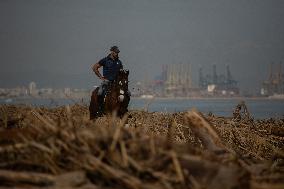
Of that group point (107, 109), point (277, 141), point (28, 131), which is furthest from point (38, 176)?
point (107, 109)

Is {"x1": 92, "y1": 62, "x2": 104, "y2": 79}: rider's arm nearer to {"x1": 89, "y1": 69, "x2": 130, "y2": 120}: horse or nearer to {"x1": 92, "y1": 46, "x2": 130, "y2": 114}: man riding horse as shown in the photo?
{"x1": 92, "y1": 46, "x2": 130, "y2": 114}: man riding horse

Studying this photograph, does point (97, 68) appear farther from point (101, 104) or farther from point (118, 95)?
point (118, 95)

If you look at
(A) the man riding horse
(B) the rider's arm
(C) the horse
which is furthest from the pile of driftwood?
(B) the rider's arm

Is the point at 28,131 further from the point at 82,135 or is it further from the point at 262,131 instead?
the point at 262,131

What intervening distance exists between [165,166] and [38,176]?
1076mm

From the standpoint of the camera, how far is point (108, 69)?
49.2 feet

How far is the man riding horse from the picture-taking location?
14719 millimetres

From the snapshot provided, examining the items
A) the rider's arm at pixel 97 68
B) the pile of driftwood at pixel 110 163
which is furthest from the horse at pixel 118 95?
the pile of driftwood at pixel 110 163

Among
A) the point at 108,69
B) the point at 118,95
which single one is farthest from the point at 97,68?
the point at 118,95

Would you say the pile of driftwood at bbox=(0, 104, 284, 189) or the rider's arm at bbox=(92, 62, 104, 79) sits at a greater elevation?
the rider's arm at bbox=(92, 62, 104, 79)

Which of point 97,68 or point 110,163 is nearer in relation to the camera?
point 110,163

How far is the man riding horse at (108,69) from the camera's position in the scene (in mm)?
14719

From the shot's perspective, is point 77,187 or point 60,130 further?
point 60,130

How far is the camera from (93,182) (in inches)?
132
